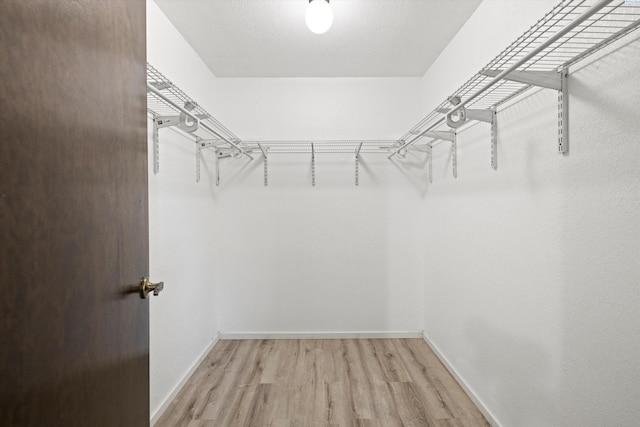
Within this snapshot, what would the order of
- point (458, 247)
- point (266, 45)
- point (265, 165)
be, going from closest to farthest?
point (458, 247)
point (266, 45)
point (265, 165)

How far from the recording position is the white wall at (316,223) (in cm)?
284

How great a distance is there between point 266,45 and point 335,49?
0.50 m

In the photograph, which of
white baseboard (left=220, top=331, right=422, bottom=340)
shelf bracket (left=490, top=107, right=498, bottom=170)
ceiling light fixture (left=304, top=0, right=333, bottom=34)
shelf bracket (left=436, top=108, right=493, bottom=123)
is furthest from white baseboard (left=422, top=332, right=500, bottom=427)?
ceiling light fixture (left=304, top=0, right=333, bottom=34)

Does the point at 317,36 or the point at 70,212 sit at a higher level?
the point at 317,36

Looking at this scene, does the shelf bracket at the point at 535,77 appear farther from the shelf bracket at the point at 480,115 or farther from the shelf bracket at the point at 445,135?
the shelf bracket at the point at 445,135

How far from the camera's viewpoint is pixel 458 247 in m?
2.13

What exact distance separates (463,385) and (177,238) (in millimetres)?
2036

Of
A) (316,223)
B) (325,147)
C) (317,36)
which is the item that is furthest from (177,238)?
(317,36)

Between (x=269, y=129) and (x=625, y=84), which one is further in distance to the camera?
(x=269, y=129)

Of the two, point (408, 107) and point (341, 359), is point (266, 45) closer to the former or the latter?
point (408, 107)

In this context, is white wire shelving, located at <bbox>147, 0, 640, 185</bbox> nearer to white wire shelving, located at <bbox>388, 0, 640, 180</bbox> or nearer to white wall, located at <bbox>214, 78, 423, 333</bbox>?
white wire shelving, located at <bbox>388, 0, 640, 180</bbox>

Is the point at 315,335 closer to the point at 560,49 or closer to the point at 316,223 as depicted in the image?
the point at 316,223

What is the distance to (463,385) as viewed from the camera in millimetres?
2016

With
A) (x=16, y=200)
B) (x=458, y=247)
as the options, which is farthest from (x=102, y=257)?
(x=458, y=247)
